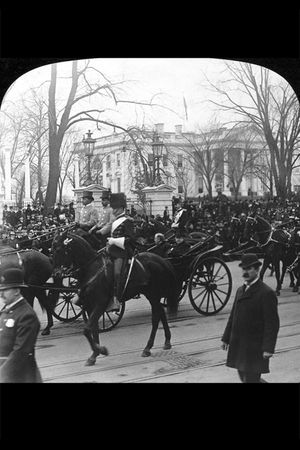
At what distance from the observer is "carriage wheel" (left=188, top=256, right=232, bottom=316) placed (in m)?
6.73

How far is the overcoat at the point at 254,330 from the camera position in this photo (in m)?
6.09

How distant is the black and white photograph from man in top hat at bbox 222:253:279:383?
0.01 meters

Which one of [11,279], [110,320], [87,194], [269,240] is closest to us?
[11,279]

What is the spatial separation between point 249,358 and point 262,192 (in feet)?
5.47

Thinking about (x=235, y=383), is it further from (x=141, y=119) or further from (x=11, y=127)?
(x=11, y=127)

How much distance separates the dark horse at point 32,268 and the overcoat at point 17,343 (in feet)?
1.19

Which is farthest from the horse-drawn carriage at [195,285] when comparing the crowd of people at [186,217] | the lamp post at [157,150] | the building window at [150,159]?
the building window at [150,159]

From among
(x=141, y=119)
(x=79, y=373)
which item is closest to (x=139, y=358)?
(x=79, y=373)

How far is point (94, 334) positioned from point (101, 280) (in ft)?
1.88

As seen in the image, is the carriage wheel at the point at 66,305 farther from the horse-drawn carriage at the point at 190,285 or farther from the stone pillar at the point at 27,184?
the stone pillar at the point at 27,184

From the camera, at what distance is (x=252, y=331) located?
20.1ft

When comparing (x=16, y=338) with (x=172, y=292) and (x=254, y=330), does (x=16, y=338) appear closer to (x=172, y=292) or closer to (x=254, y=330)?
(x=172, y=292)

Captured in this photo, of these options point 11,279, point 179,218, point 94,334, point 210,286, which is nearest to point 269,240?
point 210,286

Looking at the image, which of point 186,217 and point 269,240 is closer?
point 186,217
